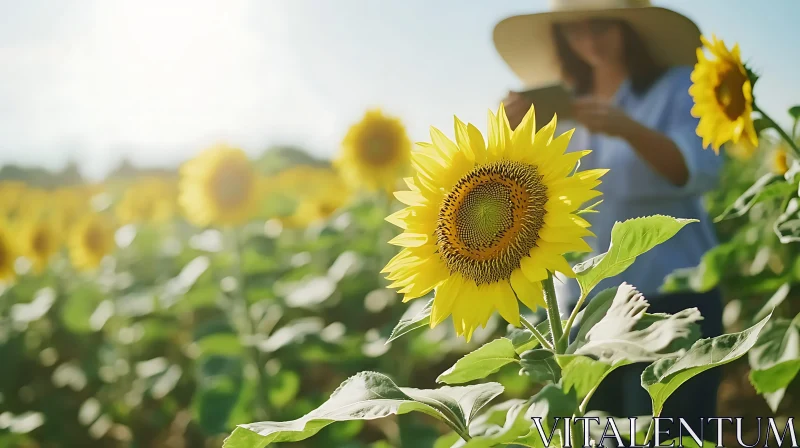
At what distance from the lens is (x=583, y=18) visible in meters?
1.99

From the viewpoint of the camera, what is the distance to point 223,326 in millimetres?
2865

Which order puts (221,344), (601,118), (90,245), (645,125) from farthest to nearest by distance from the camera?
1. (90,245)
2. (221,344)
3. (645,125)
4. (601,118)

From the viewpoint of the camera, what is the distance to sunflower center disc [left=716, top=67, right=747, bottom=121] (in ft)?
4.43

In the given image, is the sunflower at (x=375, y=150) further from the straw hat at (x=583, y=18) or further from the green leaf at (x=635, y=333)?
the green leaf at (x=635, y=333)

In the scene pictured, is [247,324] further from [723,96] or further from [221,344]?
[723,96]

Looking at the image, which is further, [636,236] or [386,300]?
[386,300]

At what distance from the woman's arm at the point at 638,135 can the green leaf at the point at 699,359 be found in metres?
0.79

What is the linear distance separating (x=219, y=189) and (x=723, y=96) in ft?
7.22

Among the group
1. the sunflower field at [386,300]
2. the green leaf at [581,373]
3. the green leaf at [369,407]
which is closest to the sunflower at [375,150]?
the sunflower field at [386,300]

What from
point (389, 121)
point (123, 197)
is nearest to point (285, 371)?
point (389, 121)

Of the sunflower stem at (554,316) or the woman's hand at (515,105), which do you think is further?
the woman's hand at (515,105)

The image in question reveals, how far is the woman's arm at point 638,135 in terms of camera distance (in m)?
1.62

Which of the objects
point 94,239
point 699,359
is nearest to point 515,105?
point 699,359

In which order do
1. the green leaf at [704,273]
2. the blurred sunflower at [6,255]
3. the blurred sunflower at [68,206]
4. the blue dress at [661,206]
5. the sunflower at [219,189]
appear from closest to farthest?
1. the green leaf at [704,273]
2. the blue dress at [661,206]
3. the sunflower at [219,189]
4. the blurred sunflower at [6,255]
5. the blurred sunflower at [68,206]
